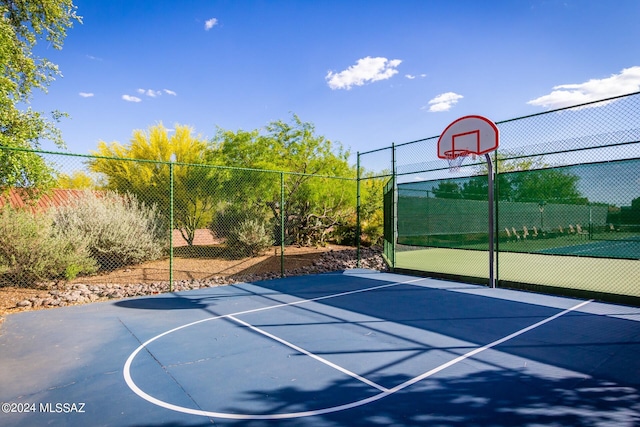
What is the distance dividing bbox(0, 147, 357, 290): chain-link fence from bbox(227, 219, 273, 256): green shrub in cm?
3

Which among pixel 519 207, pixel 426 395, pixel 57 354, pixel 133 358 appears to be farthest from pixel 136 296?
pixel 519 207

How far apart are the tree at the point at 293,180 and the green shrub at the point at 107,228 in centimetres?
380

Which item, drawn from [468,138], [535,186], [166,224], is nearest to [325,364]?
[468,138]

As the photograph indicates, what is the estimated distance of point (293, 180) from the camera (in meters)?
14.0

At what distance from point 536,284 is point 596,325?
243cm

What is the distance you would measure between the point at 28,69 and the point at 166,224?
637cm

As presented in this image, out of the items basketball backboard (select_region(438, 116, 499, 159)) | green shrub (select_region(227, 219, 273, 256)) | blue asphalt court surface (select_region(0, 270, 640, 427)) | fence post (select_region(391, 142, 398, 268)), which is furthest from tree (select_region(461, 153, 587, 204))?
green shrub (select_region(227, 219, 273, 256))

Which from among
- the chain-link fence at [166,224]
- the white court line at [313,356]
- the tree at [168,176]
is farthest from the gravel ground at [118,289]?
the tree at [168,176]

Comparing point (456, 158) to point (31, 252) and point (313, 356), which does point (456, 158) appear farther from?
point (31, 252)

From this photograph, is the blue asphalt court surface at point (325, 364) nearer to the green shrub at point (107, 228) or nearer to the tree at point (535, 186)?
the tree at point (535, 186)

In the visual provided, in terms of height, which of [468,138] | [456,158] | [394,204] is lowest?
[394,204]

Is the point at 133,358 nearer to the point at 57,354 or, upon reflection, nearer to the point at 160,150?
the point at 57,354

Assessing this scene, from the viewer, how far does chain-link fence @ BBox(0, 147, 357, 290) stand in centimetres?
754

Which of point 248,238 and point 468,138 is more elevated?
point 468,138
